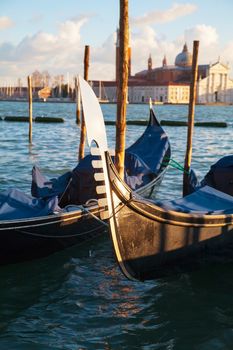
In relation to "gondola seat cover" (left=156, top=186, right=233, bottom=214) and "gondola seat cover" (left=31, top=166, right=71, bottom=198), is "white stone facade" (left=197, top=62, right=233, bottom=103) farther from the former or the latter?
"gondola seat cover" (left=156, top=186, right=233, bottom=214)

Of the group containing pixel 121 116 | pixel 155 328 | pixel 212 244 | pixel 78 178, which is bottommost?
pixel 155 328

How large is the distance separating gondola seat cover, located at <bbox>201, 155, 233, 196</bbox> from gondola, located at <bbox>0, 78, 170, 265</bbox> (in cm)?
95

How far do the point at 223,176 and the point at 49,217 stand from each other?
2.65 meters

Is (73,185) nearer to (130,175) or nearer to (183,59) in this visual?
(130,175)

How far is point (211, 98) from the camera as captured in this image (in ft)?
315

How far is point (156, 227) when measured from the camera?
427 centimetres

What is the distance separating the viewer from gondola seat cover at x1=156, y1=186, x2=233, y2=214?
460 centimetres

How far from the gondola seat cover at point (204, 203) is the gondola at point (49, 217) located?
678 mm

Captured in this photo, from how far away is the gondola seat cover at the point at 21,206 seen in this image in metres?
4.73

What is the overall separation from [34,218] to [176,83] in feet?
295

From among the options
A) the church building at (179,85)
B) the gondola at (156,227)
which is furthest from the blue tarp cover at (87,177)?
the church building at (179,85)

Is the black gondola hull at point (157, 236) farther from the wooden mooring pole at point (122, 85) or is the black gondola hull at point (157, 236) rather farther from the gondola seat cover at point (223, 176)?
the gondola seat cover at point (223, 176)

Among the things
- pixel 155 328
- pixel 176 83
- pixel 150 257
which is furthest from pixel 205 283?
pixel 176 83

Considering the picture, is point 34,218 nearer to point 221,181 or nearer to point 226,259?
point 226,259
